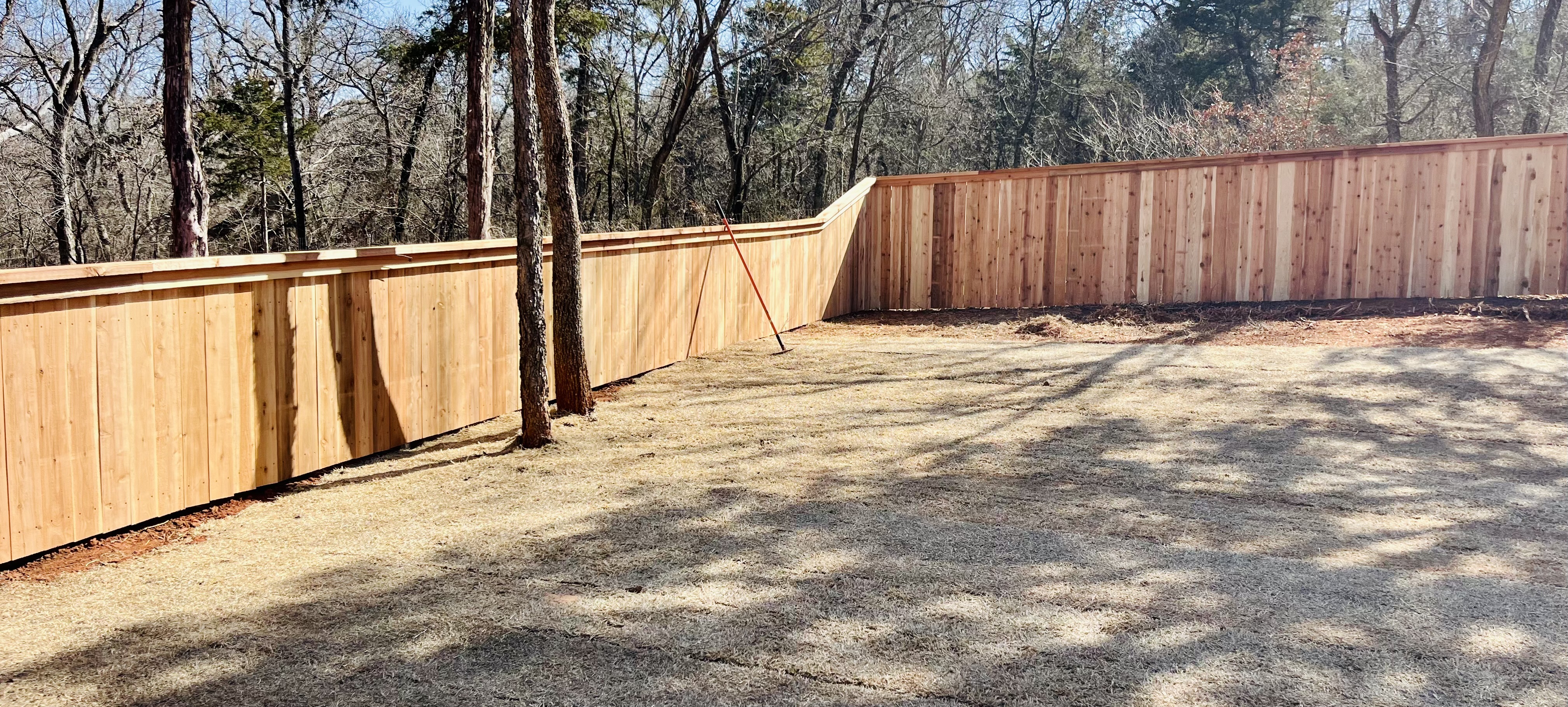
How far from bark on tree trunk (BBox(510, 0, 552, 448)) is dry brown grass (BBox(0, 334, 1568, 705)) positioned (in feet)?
0.89

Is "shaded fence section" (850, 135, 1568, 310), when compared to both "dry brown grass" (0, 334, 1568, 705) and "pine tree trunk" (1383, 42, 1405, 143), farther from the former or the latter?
"pine tree trunk" (1383, 42, 1405, 143)

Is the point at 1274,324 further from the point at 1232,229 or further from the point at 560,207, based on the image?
the point at 560,207

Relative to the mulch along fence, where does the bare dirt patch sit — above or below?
below

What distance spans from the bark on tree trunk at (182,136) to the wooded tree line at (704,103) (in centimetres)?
602

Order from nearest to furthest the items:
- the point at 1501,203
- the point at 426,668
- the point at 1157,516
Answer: the point at 426,668
the point at 1157,516
the point at 1501,203

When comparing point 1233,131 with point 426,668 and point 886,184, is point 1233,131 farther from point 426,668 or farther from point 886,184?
point 426,668

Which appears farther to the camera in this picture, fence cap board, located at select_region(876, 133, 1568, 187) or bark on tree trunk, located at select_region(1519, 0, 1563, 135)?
bark on tree trunk, located at select_region(1519, 0, 1563, 135)

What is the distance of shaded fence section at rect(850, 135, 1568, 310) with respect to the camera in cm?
1020

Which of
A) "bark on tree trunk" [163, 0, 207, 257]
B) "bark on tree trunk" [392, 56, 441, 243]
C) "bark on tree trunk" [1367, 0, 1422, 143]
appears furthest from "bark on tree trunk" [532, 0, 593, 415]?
"bark on tree trunk" [1367, 0, 1422, 143]

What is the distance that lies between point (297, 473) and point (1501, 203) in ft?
34.0

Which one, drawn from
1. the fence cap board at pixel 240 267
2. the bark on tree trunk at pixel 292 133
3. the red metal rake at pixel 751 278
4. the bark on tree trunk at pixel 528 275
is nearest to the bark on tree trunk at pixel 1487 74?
the red metal rake at pixel 751 278

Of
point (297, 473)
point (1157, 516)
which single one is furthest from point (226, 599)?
point (1157, 516)

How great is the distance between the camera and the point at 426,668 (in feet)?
10.9

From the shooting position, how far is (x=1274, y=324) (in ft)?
33.8
